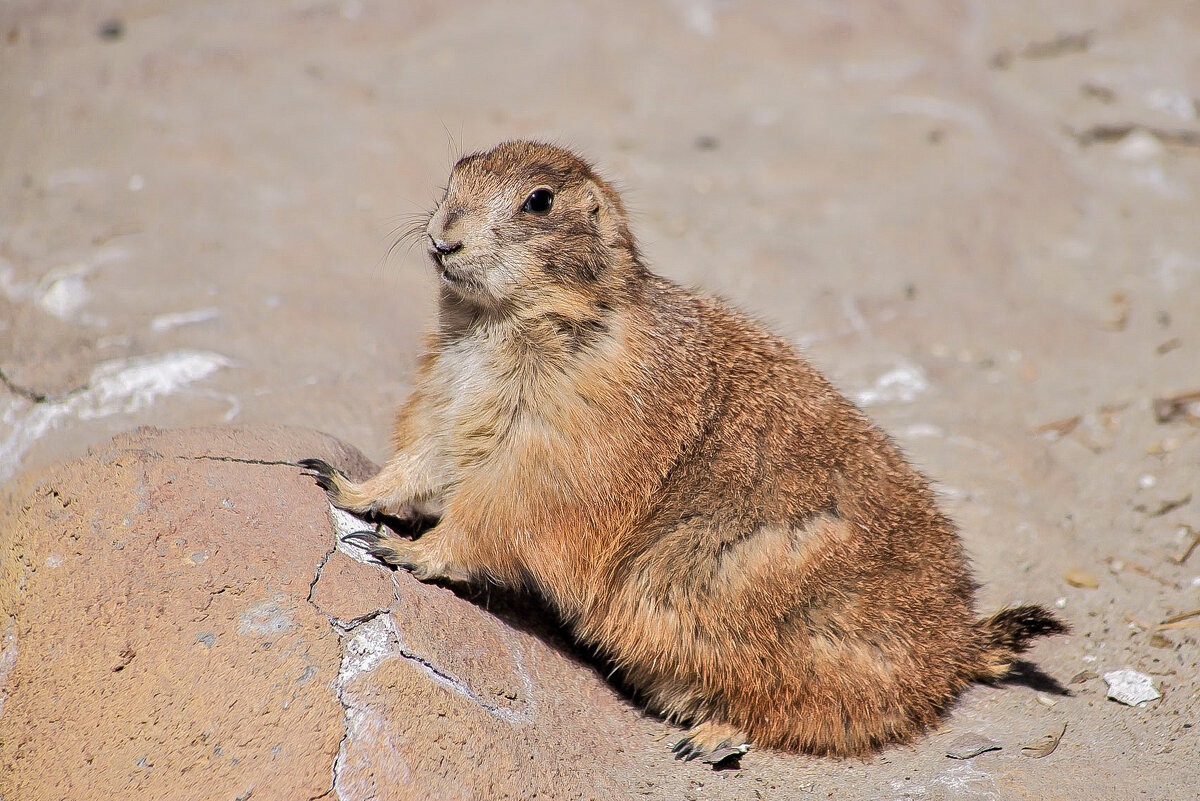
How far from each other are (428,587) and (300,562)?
59 centimetres

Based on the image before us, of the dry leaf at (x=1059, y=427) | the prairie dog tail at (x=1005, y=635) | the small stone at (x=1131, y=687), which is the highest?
the dry leaf at (x=1059, y=427)

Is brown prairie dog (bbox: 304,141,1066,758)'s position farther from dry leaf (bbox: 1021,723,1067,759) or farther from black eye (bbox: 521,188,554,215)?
dry leaf (bbox: 1021,723,1067,759)

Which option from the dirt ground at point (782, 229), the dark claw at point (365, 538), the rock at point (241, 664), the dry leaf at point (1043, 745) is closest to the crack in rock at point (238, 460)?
the rock at point (241, 664)

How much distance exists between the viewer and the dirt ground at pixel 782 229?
5152 millimetres

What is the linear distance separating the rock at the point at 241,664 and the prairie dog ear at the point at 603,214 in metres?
1.73

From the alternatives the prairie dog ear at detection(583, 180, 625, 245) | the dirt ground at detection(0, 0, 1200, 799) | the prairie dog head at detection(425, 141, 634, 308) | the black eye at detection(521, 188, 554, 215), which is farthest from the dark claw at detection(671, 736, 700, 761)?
the black eye at detection(521, 188, 554, 215)

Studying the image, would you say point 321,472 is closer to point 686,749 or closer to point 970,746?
point 686,749

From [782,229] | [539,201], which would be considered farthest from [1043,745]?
[782,229]

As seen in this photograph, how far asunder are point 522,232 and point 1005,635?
2859 millimetres

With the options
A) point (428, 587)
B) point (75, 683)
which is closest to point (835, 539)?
point (428, 587)

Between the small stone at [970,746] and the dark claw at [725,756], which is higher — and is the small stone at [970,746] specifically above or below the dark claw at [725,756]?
above

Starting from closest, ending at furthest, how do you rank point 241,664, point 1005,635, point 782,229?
point 241,664
point 1005,635
point 782,229

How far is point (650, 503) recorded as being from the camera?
4191mm

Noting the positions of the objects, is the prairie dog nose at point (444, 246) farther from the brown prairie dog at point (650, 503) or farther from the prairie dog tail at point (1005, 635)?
the prairie dog tail at point (1005, 635)
